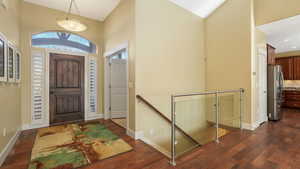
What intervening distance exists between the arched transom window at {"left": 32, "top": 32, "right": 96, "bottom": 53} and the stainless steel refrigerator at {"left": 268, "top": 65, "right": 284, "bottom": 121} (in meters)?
5.77

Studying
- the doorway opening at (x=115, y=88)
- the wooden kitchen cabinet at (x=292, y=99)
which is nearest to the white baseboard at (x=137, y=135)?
the doorway opening at (x=115, y=88)

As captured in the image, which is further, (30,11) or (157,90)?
(30,11)

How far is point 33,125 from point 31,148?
1.43 metres

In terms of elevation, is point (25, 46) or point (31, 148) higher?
point (25, 46)

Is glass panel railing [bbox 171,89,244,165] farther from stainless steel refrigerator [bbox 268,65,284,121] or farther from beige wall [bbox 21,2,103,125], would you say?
beige wall [bbox 21,2,103,125]

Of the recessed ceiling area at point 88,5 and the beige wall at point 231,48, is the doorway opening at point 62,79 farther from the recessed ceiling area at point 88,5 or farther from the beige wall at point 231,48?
the beige wall at point 231,48

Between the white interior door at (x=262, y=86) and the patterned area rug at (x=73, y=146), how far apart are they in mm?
3786

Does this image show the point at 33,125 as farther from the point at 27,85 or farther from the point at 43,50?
the point at 43,50

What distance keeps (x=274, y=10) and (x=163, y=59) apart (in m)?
2.97

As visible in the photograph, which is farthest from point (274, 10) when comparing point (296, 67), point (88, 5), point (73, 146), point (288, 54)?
point (73, 146)

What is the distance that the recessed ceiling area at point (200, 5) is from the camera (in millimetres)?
3979

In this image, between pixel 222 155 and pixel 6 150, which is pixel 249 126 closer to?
pixel 222 155

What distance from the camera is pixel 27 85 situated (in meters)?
3.71

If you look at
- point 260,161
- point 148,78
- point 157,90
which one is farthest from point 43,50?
point 260,161
